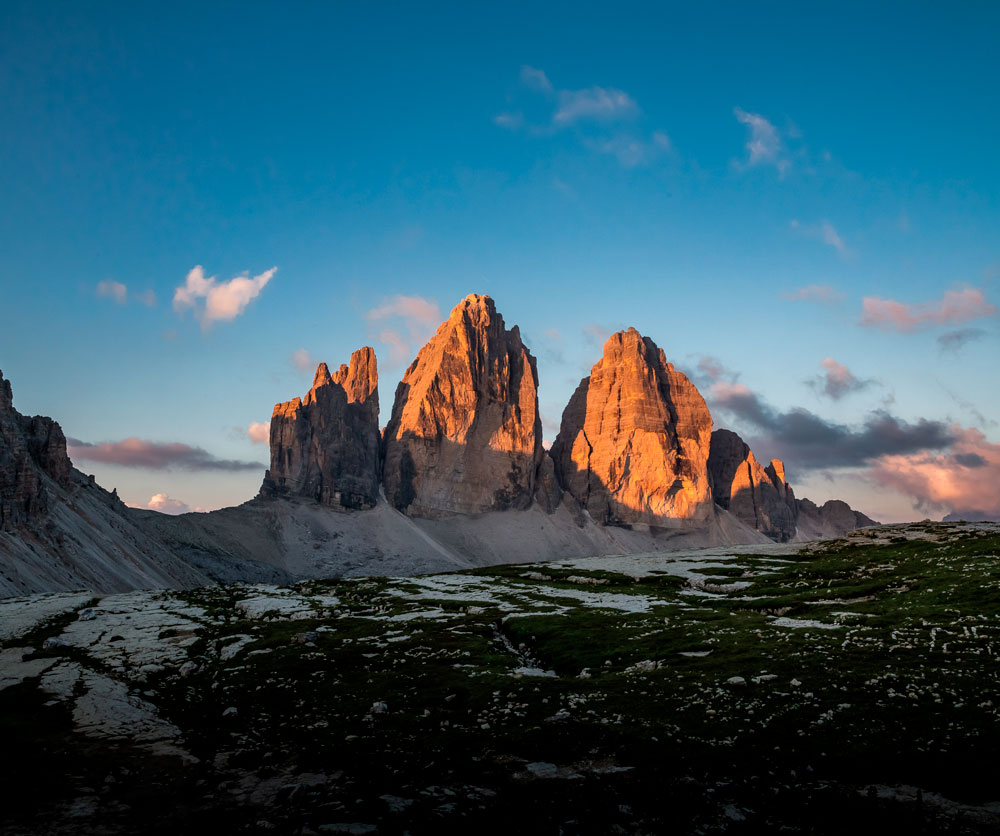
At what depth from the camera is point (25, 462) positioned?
117m

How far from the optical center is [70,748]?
19156 mm

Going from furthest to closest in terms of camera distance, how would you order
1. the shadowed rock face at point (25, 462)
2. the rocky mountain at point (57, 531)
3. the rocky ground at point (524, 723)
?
1. the shadowed rock face at point (25, 462)
2. the rocky mountain at point (57, 531)
3. the rocky ground at point (524, 723)

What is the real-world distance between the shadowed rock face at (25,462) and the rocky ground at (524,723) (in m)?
84.2

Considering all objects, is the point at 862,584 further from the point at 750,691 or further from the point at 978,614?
the point at 750,691

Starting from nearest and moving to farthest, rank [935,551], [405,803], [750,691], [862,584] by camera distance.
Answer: [405,803], [750,691], [862,584], [935,551]

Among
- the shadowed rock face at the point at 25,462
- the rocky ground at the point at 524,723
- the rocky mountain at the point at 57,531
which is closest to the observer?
the rocky ground at the point at 524,723

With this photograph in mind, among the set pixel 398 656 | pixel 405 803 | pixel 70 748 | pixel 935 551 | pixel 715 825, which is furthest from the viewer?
pixel 935 551

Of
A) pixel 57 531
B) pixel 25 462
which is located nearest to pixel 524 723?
pixel 57 531

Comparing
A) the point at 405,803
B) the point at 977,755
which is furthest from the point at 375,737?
the point at 977,755

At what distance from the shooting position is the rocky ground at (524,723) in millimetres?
14055

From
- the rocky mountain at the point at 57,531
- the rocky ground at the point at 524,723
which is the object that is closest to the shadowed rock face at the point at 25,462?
the rocky mountain at the point at 57,531

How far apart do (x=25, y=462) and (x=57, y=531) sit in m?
13.4

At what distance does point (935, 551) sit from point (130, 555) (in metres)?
129

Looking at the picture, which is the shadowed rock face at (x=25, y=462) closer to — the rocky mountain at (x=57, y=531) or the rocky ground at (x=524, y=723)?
the rocky mountain at (x=57, y=531)
